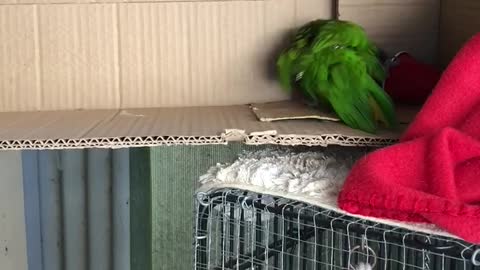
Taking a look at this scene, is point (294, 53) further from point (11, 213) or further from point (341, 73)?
point (11, 213)

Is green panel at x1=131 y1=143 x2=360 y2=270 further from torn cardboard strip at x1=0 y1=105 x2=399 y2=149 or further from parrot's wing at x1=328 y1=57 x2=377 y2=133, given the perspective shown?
parrot's wing at x1=328 y1=57 x2=377 y2=133

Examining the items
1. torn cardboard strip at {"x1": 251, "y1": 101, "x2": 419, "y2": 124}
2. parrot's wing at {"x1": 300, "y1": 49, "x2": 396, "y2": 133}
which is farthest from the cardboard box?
parrot's wing at {"x1": 300, "y1": 49, "x2": 396, "y2": 133}

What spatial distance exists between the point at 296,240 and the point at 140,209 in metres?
0.45

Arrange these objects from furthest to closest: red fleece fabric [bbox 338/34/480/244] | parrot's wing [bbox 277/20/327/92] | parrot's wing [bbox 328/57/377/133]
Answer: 1. parrot's wing [bbox 277/20/327/92]
2. parrot's wing [bbox 328/57/377/133]
3. red fleece fabric [bbox 338/34/480/244]

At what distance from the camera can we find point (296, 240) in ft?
2.88

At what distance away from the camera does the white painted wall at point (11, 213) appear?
3.99 feet

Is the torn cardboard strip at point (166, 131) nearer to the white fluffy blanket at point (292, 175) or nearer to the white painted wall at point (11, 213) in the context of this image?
the white fluffy blanket at point (292, 175)

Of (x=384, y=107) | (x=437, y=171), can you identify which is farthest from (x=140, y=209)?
(x=437, y=171)

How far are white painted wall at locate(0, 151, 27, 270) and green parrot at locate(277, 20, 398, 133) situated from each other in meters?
0.51

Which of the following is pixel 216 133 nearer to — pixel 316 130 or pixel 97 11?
pixel 316 130

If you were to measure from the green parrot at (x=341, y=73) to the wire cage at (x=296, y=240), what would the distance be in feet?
0.49

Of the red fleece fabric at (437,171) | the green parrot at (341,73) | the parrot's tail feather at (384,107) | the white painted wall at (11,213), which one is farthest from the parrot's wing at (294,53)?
the white painted wall at (11,213)

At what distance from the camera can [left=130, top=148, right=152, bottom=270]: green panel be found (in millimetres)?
1199

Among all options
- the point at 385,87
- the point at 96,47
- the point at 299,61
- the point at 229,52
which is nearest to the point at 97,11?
the point at 96,47
